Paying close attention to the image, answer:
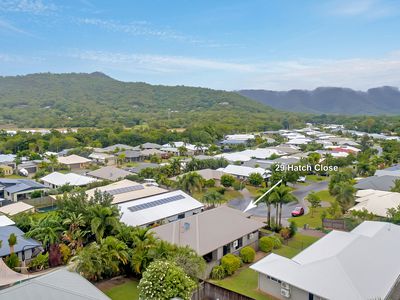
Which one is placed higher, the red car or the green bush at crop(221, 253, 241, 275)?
the green bush at crop(221, 253, 241, 275)

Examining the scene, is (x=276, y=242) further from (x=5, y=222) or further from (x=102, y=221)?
(x=5, y=222)

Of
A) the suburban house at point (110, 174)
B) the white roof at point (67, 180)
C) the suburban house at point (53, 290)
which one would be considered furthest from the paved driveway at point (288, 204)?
the suburban house at point (53, 290)

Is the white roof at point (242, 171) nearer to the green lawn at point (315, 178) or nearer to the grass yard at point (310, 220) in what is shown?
the green lawn at point (315, 178)

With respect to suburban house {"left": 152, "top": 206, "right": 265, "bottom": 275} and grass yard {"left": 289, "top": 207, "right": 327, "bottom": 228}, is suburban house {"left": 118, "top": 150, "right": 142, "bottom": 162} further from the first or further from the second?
suburban house {"left": 152, "top": 206, "right": 265, "bottom": 275}

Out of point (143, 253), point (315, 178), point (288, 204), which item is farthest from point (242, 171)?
point (143, 253)

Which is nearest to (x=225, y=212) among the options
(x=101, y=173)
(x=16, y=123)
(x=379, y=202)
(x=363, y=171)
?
(x=379, y=202)

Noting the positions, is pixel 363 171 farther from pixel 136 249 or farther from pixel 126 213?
pixel 136 249

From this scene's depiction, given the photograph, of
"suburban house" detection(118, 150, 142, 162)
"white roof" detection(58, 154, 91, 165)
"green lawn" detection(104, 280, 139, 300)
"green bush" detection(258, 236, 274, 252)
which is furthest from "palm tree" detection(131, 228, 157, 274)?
"suburban house" detection(118, 150, 142, 162)
